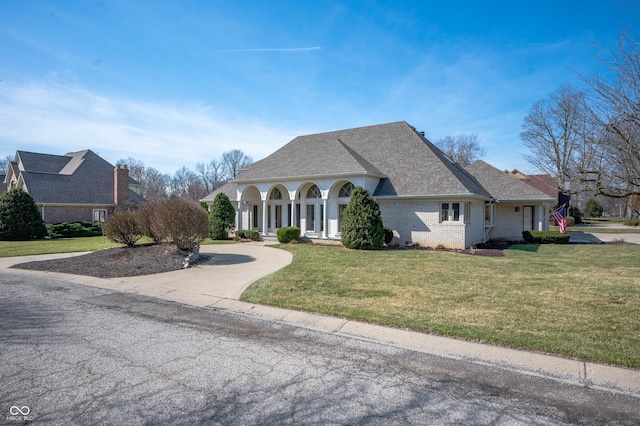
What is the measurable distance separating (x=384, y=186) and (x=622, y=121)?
14.5m

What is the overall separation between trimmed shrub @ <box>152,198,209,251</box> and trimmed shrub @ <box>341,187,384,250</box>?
706cm

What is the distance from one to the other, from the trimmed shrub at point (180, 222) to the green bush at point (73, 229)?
19.0 metres

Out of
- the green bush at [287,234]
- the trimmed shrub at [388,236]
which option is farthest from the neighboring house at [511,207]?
the green bush at [287,234]

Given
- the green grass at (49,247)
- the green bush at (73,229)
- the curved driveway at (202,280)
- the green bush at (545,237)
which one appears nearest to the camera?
the curved driveway at (202,280)

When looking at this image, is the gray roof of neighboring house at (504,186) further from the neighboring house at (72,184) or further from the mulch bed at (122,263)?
the neighboring house at (72,184)

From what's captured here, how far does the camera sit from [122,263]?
12.4m


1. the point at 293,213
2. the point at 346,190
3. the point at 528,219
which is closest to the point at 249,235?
the point at 293,213

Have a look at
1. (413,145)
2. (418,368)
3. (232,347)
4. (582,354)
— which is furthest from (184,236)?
(413,145)

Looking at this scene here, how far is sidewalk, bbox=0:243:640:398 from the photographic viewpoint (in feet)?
14.2

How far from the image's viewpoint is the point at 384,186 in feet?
66.0

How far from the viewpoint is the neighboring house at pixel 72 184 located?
3033cm

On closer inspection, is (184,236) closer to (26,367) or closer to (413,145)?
(26,367)

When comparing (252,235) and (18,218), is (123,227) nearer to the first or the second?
(252,235)

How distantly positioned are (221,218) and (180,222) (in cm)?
1004
